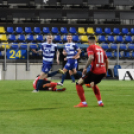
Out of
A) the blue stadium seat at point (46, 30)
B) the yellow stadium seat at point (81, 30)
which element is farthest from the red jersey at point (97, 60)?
the yellow stadium seat at point (81, 30)

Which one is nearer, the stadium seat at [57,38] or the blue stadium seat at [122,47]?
the blue stadium seat at [122,47]

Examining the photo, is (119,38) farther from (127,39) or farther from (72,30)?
(72,30)

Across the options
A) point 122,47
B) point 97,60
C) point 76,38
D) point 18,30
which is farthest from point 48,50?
point 18,30

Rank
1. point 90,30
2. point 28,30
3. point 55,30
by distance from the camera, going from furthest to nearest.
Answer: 1. point 90,30
2. point 55,30
3. point 28,30

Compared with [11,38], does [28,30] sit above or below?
above

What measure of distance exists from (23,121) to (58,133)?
4.39ft

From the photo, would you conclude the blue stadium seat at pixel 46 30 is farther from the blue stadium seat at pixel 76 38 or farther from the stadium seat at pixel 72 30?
the blue stadium seat at pixel 76 38

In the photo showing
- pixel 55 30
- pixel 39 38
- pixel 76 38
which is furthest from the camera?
pixel 55 30

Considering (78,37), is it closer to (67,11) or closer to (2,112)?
(67,11)

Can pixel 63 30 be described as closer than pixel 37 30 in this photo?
No

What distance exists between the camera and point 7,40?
1176 inches

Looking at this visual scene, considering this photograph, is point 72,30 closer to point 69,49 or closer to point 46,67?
point 69,49

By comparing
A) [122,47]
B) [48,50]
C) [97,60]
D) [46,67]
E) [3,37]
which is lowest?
[46,67]

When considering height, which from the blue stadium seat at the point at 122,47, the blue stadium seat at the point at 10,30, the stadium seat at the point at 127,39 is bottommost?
the blue stadium seat at the point at 122,47
